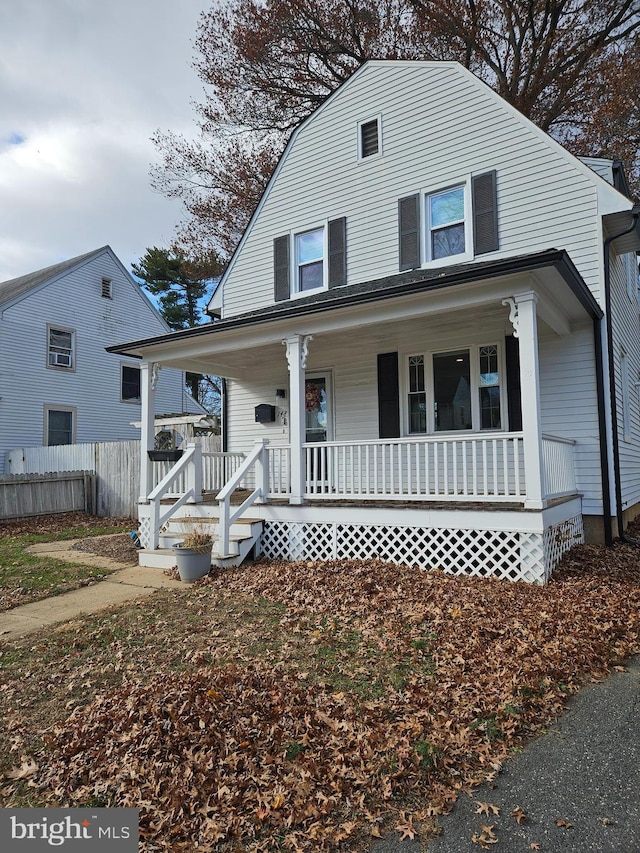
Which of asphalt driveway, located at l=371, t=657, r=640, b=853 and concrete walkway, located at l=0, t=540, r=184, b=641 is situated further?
concrete walkway, located at l=0, t=540, r=184, b=641

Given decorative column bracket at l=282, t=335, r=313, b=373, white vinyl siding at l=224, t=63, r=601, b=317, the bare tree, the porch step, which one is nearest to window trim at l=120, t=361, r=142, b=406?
the bare tree

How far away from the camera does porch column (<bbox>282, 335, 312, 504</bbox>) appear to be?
25.7 ft

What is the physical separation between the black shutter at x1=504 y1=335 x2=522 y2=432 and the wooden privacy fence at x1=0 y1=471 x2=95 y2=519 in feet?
38.7

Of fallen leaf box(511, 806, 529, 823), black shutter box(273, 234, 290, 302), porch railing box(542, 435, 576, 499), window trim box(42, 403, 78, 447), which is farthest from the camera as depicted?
window trim box(42, 403, 78, 447)

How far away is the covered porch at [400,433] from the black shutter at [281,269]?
0.92 metres

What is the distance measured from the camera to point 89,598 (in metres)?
6.13

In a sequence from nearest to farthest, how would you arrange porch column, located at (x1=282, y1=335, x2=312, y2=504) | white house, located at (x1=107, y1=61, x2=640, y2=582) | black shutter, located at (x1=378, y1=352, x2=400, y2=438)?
white house, located at (x1=107, y1=61, x2=640, y2=582) → porch column, located at (x1=282, y1=335, x2=312, y2=504) → black shutter, located at (x1=378, y1=352, x2=400, y2=438)

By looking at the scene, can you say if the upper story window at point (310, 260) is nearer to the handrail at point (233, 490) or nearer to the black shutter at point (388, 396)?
the black shutter at point (388, 396)

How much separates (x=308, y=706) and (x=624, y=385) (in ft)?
28.1

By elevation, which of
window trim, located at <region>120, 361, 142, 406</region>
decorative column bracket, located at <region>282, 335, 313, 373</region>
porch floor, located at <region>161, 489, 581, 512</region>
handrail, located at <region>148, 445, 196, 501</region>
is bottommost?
porch floor, located at <region>161, 489, 581, 512</region>

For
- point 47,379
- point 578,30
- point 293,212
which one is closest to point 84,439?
point 47,379

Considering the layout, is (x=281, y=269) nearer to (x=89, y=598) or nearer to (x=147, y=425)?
(x=147, y=425)

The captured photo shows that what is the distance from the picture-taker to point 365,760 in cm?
276

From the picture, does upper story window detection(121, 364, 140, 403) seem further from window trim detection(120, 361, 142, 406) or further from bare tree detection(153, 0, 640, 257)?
bare tree detection(153, 0, 640, 257)
